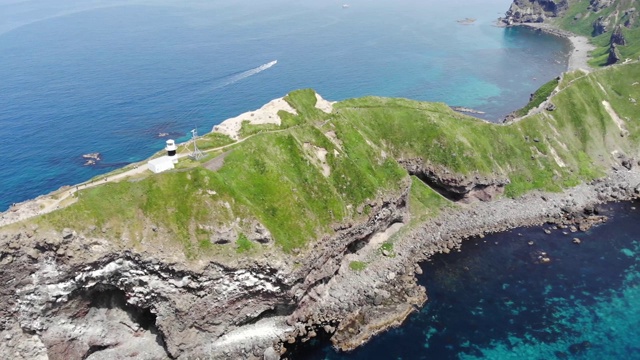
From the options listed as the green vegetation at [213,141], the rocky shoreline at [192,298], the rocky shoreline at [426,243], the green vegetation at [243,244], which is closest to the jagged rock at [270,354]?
the rocky shoreline at [192,298]

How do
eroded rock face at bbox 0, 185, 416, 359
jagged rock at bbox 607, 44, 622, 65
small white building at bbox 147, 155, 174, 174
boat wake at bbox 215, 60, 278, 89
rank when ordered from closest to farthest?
eroded rock face at bbox 0, 185, 416, 359, small white building at bbox 147, 155, 174, 174, boat wake at bbox 215, 60, 278, 89, jagged rock at bbox 607, 44, 622, 65

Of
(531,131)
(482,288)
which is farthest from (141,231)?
(531,131)

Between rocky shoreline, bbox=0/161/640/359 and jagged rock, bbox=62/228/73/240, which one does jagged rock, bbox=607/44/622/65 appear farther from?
jagged rock, bbox=62/228/73/240

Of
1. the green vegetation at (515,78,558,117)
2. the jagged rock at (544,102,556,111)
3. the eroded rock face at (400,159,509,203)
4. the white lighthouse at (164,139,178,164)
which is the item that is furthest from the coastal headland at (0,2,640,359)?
the green vegetation at (515,78,558,117)

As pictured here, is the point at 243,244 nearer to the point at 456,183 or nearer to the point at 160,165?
the point at 160,165

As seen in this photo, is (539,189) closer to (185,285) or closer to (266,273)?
(266,273)

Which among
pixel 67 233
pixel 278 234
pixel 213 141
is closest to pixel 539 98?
pixel 213 141
